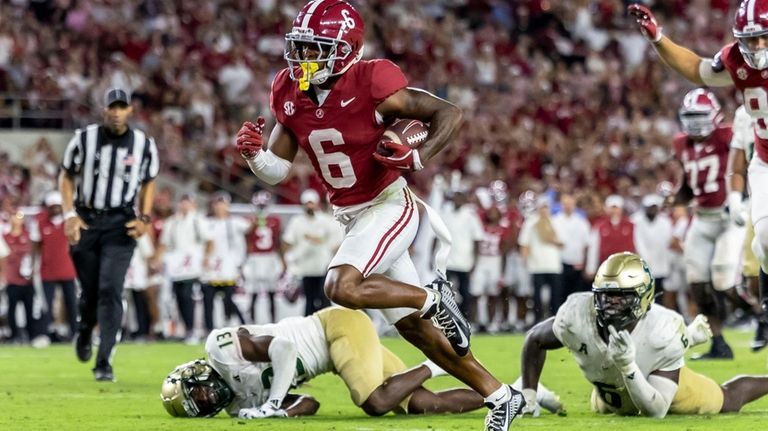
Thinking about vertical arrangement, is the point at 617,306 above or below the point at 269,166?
below

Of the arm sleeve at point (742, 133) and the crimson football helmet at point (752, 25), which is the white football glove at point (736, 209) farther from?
the crimson football helmet at point (752, 25)

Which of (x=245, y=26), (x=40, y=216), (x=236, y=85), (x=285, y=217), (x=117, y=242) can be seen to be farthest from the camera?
(x=245, y=26)

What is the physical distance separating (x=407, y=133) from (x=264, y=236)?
32.8 ft

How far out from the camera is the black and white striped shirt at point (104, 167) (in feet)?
30.7

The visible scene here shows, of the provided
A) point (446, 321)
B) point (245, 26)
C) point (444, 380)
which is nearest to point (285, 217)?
point (245, 26)

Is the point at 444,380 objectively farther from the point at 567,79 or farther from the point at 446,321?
the point at 567,79

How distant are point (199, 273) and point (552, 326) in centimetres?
931

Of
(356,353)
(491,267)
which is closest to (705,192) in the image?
(356,353)

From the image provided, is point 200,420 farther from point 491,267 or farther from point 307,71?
point 491,267

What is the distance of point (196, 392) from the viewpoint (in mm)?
6938

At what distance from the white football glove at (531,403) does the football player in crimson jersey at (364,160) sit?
0.85 metres

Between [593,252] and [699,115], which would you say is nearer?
[699,115]

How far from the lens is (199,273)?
15594mm

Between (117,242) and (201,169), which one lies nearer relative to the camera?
(117,242)
